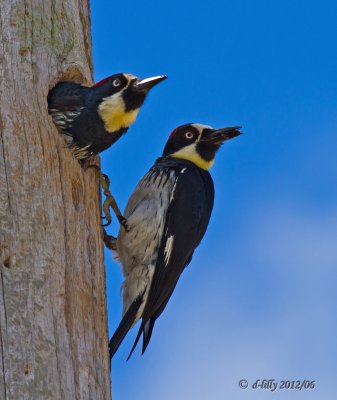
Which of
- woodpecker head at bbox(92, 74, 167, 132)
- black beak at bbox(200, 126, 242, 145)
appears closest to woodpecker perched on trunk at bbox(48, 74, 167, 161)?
woodpecker head at bbox(92, 74, 167, 132)

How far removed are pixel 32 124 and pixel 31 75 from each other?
30 cm

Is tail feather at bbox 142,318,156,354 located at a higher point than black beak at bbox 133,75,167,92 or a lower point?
lower

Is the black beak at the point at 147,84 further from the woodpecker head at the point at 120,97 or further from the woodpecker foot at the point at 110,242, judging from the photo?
the woodpecker foot at the point at 110,242

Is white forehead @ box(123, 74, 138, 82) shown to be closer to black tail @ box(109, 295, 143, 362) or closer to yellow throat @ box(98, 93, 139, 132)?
yellow throat @ box(98, 93, 139, 132)

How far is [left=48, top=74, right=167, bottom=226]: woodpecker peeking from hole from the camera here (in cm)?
415

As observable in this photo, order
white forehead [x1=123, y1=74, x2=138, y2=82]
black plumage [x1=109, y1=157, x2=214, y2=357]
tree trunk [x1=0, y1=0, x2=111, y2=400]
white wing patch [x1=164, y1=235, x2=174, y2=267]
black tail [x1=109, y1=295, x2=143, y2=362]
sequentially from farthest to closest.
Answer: white wing patch [x1=164, y1=235, x2=174, y2=267] < black plumage [x1=109, y1=157, x2=214, y2=357] < white forehead [x1=123, y1=74, x2=138, y2=82] < black tail [x1=109, y1=295, x2=143, y2=362] < tree trunk [x1=0, y1=0, x2=111, y2=400]

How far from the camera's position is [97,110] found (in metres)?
4.30

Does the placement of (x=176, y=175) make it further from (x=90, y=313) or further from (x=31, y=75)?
(x=90, y=313)

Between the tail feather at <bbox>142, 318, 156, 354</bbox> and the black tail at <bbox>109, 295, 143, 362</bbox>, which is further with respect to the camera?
the tail feather at <bbox>142, 318, 156, 354</bbox>

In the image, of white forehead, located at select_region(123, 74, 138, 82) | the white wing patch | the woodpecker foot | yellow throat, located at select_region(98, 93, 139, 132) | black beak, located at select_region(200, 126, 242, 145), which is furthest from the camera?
black beak, located at select_region(200, 126, 242, 145)

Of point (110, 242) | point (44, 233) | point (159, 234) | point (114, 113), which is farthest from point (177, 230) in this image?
point (44, 233)

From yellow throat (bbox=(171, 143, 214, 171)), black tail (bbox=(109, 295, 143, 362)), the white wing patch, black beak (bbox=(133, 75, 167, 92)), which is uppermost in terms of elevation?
black beak (bbox=(133, 75, 167, 92))

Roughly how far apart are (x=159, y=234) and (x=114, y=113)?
0.83 metres

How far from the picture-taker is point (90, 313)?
3572 millimetres
